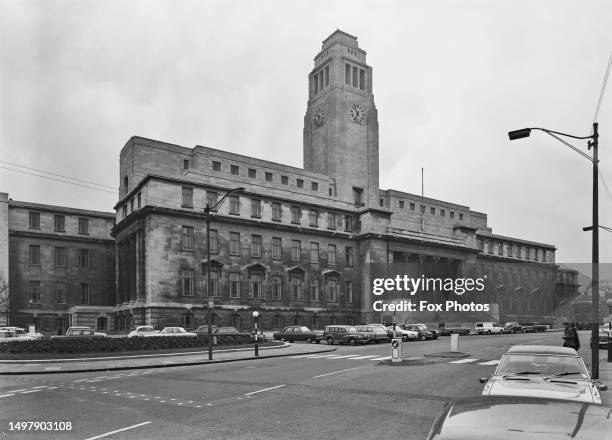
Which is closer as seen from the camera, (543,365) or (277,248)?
(543,365)

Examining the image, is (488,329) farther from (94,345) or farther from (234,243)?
(94,345)

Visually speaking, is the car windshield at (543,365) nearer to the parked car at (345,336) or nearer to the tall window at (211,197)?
the parked car at (345,336)

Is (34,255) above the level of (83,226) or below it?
below

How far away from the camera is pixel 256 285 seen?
217ft

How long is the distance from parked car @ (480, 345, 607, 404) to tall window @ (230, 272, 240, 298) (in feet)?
178

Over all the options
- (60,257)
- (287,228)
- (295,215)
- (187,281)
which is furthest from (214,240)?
(60,257)

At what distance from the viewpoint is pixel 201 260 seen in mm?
62000

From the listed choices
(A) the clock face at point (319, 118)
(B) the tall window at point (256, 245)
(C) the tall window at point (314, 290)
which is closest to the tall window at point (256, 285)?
(B) the tall window at point (256, 245)

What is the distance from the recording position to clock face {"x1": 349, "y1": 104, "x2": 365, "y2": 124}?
276 ft

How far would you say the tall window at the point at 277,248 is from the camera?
68.4 metres

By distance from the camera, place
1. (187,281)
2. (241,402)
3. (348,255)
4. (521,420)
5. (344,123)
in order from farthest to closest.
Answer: (344,123) < (348,255) < (187,281) < (241,402) < (521,420)

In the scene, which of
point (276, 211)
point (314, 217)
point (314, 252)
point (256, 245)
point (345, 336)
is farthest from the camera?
point (314, 217)

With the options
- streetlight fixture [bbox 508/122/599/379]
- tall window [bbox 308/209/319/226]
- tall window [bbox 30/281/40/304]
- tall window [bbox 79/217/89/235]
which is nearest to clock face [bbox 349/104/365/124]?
tall window [bbox 308/209/319/226]

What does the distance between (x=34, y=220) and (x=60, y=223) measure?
3.03 meters
